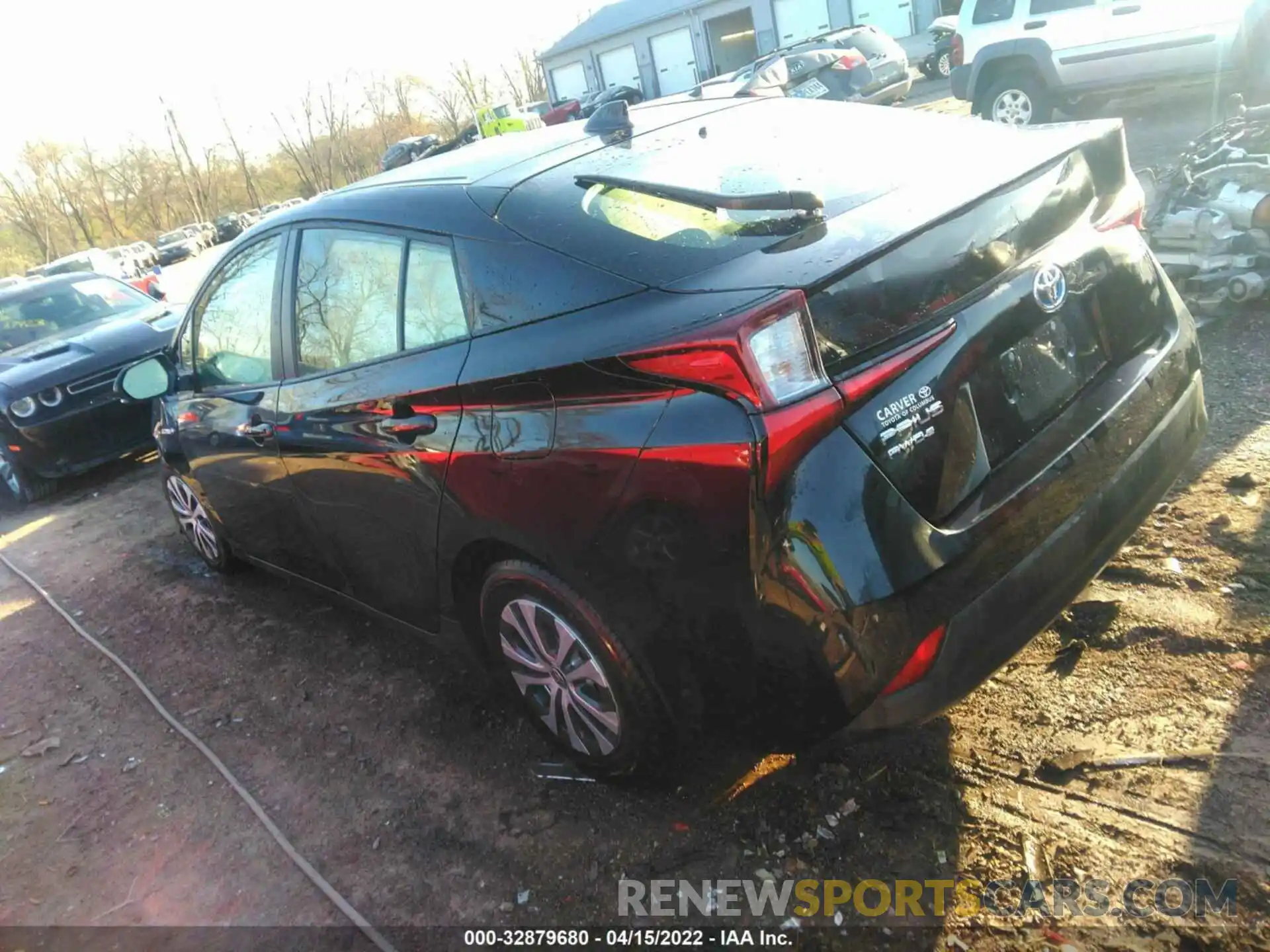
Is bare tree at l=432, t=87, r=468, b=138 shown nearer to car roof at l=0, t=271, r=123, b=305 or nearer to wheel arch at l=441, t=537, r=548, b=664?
car roof at l=0, t=271, r=123, b=305

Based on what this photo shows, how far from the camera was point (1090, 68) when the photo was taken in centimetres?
947

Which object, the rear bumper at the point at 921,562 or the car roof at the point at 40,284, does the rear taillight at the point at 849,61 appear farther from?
the rear bumper at the point at 921,562

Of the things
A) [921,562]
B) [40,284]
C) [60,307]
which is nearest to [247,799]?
[921,562]

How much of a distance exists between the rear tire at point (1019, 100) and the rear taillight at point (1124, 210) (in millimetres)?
8232

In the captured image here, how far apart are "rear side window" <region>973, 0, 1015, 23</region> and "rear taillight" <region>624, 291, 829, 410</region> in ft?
33.2

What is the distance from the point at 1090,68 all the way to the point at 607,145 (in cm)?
888

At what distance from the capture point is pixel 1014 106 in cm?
1038

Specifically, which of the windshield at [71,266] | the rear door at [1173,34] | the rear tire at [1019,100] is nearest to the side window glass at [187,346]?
the rear tire at [1019,100]

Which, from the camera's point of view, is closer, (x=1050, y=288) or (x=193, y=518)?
(x=1050, y=288)

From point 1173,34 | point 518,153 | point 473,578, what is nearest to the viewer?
point 473,578

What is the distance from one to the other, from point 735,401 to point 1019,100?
10.3m

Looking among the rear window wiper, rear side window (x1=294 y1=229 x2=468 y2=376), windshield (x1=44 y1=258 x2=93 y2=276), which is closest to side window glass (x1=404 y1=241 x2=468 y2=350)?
rear side window (x1=294 y1=229 x2=468 y2=376)

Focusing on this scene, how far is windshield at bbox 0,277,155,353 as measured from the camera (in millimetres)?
7980

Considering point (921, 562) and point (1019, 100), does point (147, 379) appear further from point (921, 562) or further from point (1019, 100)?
point (1019, 100)
